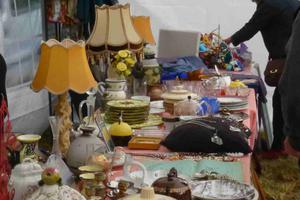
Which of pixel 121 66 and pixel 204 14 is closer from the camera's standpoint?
pixel 121 66

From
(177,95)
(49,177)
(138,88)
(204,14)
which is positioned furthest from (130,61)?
(204,14)

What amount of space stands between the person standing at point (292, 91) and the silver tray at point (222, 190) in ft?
1.28

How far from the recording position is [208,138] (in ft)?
6.95

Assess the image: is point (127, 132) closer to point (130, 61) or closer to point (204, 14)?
point (130, 61)

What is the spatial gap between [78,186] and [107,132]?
19.0 inches

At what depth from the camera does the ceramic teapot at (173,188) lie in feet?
4.98

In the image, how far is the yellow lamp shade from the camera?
187 centimetres

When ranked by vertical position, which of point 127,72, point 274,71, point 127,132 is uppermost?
point 127,72

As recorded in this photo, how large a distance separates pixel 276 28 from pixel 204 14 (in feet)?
3.42

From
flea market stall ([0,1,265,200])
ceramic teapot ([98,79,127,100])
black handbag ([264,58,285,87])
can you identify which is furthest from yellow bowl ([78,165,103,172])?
black handbag ([264,58,285,87])

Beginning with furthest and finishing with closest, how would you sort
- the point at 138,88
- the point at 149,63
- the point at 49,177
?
the point at 149,63 < the point at 138,88 < the point at 49,177

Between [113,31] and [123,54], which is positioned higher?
[113,31]

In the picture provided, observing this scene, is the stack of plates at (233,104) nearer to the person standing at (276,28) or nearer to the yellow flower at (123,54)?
the yellow flower at (123,54)

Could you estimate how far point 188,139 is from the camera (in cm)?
214
